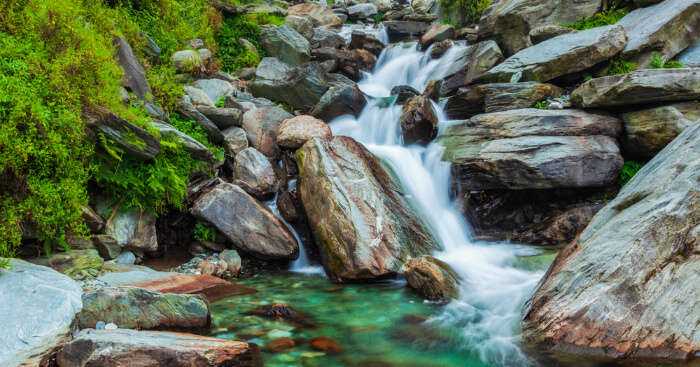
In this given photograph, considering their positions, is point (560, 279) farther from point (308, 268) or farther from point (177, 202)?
point (177, 202)

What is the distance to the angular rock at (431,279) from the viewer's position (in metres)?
5.10

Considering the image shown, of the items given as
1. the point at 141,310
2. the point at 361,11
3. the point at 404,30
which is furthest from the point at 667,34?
the point at 361,11

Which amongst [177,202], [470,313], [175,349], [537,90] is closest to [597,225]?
[470,313]

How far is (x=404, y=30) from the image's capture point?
17594mm

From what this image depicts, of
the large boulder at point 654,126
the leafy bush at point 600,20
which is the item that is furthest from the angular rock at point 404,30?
the large boulder at point 654,126

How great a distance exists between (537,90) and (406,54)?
280 inches

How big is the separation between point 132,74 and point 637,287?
7.81 meters

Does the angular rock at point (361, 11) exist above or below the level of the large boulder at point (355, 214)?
above

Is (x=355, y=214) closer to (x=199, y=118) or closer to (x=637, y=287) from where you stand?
(x=637, y=287)

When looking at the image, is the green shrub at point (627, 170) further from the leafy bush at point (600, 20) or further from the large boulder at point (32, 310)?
the large boulder at point (32, 310)

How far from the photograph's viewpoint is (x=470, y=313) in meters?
4.75

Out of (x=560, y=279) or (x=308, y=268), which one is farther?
(x=308, y=268)

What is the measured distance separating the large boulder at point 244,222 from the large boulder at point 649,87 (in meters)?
6.16

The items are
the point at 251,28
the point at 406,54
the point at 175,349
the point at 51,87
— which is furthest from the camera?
the point at 406,54
